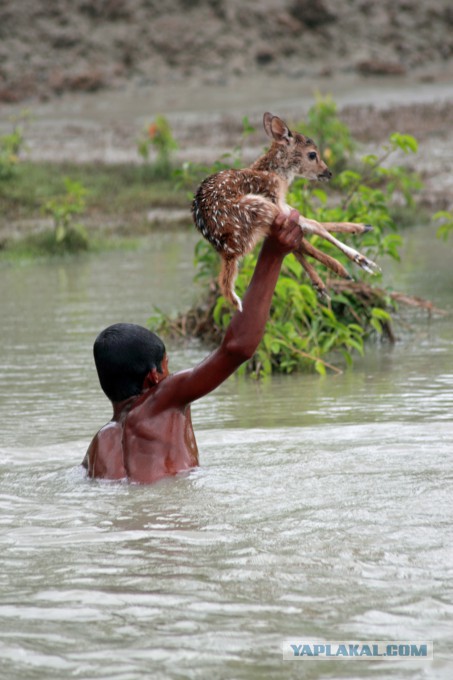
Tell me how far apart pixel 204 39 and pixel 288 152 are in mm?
19791

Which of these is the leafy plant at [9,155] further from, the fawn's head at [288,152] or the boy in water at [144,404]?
the boy in water at [144,404]

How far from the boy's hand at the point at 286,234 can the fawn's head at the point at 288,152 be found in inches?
33.5

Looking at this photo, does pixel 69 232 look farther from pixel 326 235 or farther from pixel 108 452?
pixel 326 235

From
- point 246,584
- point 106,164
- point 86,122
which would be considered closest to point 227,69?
point 86,122

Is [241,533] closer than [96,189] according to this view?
Answer: Yes

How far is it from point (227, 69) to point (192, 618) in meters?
20.9

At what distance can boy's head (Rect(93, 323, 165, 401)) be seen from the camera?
15.9 feet

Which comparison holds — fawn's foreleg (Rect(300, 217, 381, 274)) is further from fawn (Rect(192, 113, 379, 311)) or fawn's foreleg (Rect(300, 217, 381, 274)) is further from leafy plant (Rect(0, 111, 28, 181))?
leafy plant (Rect(0, 111, 28, 181))

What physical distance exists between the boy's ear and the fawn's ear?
1125mm

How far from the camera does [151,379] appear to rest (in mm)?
4941

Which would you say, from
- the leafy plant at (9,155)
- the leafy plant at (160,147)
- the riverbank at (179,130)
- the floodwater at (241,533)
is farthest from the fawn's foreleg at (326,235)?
the leafy plant at (9,155)

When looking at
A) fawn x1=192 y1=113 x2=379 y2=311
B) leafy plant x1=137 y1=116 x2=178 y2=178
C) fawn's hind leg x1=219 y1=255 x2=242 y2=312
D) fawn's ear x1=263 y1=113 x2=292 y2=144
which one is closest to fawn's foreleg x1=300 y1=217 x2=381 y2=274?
fawn x1=192 y1=113 x2=379 y2=311

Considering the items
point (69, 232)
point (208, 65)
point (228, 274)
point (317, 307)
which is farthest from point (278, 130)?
point (208, 65)

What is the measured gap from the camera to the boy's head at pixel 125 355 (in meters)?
4.84
